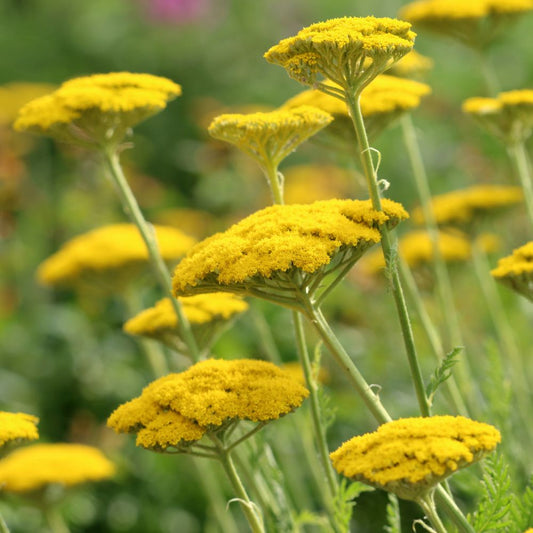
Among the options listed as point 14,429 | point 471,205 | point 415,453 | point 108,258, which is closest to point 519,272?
point 415,453

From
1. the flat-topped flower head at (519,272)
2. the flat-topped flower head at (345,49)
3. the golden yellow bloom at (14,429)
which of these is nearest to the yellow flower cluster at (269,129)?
the flat-topped flower head at (345,49)

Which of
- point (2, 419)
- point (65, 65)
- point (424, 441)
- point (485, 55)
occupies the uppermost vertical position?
point (65, 65)

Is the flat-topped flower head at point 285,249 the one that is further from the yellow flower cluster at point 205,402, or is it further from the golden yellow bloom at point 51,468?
the golden yellow bloom at point 51,468

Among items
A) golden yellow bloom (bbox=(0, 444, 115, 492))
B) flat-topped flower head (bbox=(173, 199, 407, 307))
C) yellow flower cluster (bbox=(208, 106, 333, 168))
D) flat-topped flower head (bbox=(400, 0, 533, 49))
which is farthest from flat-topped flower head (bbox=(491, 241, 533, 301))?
golden yellow bloom (bbox=(0, 444, 115, 492))

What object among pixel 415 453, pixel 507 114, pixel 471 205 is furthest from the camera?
pixel 471 205

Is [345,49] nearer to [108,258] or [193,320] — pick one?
[193,320]

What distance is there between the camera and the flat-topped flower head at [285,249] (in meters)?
1.83

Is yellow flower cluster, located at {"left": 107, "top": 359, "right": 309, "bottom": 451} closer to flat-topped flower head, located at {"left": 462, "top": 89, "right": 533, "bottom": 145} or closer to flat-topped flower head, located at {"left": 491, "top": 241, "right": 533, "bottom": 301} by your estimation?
flat-topped flower head, located at {"left": 491, "top": 241, "right": 533, "bottom": 301}

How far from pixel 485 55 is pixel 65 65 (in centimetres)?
764

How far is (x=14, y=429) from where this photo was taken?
201cm

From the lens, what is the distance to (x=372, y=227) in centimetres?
193

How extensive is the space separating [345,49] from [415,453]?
77cm

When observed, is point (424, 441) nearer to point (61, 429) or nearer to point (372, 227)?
point (372, 227)

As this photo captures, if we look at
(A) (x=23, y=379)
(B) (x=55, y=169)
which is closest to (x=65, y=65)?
(B) (x=55, y=169)
